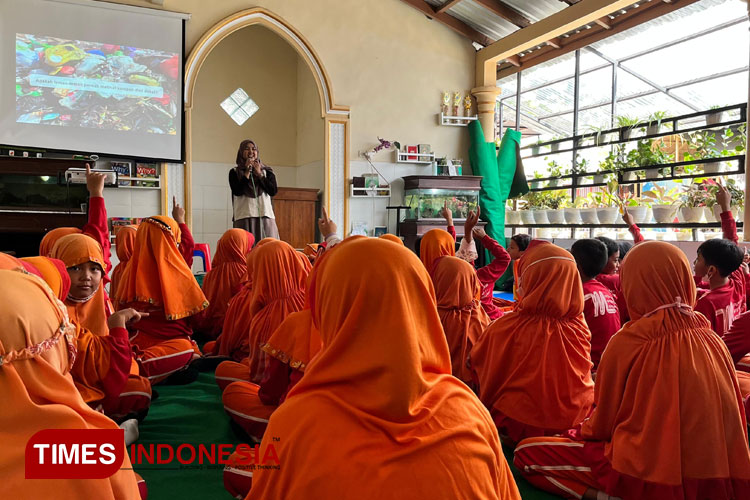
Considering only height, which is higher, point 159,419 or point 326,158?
point 326,158

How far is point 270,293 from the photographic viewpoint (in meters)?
2.78

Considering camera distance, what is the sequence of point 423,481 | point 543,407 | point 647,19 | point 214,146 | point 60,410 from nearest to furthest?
point 423,481 → point 60,410 → point 543,407 → point 647,19 → point 214,146

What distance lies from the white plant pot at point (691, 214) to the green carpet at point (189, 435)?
4.40 m

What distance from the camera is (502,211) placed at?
8133 millimetres

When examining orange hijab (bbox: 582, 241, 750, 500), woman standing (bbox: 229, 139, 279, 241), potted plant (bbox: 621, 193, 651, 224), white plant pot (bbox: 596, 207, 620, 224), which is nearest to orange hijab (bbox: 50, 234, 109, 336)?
orange hijab (bbox: 582, 241, 750, 500)

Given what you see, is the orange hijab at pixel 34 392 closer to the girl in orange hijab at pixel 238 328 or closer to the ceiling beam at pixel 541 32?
the girl in orange hijab at pixel 238 328

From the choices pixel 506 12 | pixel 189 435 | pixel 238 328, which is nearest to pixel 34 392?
pixel 189 435

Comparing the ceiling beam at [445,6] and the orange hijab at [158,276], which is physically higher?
the ceiling beam at [445,6]

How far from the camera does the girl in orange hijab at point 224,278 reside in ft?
12.8

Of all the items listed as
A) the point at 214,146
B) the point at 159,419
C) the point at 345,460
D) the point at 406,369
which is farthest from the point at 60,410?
the point at 214,146

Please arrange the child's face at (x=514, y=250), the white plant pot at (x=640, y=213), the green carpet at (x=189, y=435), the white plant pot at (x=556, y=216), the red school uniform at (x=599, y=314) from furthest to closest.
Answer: the white plant pot at (x=556, y=216) → the white plant pot at (x=640, y=213) → the child's face at (x=514, y=250) → the red school uniform at (x=599, y=314) → the green carpet at (x=189, y=435)

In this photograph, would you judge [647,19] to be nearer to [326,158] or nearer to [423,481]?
[326,158]

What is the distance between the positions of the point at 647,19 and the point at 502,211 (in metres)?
2.99

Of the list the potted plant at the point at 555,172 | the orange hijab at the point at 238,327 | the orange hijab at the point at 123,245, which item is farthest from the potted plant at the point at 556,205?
the orange hijab at the point at 123,245
